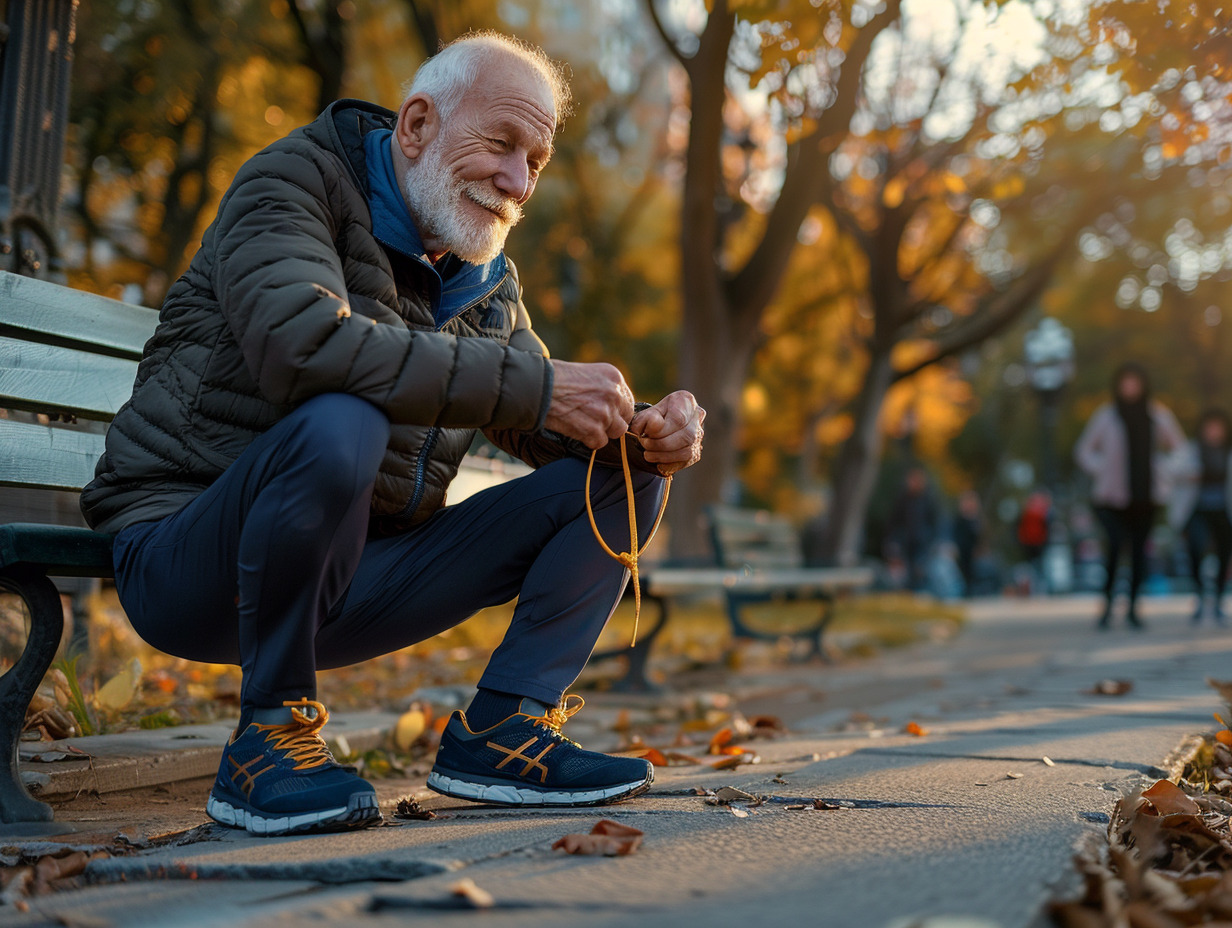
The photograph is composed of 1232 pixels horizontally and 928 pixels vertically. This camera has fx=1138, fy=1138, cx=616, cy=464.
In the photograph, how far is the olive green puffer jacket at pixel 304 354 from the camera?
2.19m

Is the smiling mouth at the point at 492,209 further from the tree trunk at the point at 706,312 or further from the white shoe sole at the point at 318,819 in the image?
the tree trunk at the point at 706,312

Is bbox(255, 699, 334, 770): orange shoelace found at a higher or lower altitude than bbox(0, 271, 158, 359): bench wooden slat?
lower

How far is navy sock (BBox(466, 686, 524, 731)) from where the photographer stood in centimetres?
251

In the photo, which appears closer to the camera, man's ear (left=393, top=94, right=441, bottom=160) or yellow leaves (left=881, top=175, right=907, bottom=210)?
man's ear (left=393, top=94, right=441, bottom=160)

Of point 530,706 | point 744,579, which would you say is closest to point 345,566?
point 530,706

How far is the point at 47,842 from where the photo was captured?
2.07 meters

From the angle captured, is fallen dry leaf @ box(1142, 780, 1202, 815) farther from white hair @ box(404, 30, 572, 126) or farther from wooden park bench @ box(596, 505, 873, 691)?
wooden park bench @ box(596, 505, 873, 691)

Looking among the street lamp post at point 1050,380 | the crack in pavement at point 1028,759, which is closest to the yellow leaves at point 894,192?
the street lamp post at point 1050,380

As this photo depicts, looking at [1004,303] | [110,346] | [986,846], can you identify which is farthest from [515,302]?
[1004,303]

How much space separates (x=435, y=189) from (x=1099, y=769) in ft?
6.91

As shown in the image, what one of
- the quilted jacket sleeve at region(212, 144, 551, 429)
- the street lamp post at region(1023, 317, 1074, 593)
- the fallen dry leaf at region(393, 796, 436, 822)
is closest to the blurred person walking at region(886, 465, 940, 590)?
the street lamp post at region(1023, 317, 1074, 593)

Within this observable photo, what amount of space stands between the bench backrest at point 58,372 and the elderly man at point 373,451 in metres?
0.33

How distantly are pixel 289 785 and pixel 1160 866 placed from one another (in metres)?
1.57

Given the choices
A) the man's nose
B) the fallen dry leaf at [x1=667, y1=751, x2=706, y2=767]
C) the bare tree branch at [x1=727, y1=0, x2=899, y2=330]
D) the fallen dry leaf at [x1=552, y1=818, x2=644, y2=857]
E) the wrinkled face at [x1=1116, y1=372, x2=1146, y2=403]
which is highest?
the bare tree branch at [x1=727, y1=0, x2=899, y2=330]
